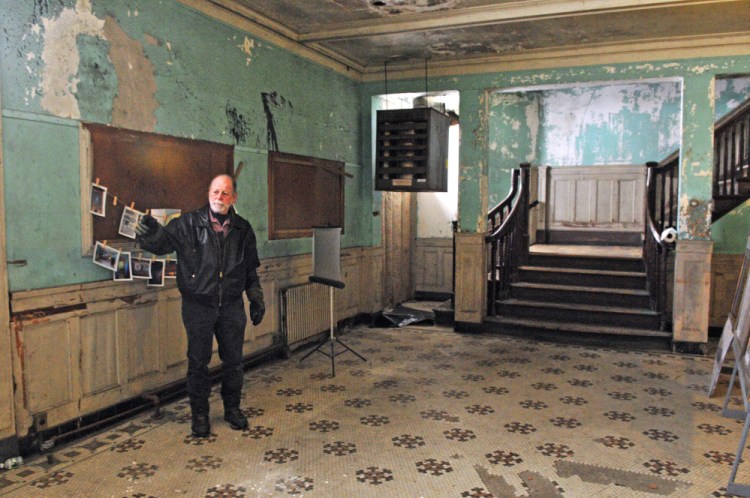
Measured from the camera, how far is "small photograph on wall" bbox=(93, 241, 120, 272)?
3721 millimetres

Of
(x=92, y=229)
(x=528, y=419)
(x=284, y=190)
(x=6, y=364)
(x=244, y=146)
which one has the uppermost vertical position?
(x=244, y=146)

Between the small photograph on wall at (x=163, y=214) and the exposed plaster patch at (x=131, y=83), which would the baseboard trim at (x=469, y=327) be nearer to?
the small photograph on wall at (x=163, y=214)

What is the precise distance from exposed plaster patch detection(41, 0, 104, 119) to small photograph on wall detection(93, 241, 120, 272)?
0.84 meters

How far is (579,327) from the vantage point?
21.0ft

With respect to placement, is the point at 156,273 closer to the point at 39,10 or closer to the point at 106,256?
the point at 106,256

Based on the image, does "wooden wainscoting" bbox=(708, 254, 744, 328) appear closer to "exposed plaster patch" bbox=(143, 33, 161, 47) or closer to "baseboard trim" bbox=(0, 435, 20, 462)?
"exposed plaster patch" bbox=(143, 33, 161, 47)

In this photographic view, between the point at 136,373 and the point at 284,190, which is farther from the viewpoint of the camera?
the point at 284,190

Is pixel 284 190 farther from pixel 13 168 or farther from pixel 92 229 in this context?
pixel 13 168

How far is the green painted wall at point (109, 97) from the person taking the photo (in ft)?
10.9

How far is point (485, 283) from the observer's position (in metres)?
6.91

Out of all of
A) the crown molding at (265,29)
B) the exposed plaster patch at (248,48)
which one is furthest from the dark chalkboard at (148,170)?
the crown molding at (265,29)

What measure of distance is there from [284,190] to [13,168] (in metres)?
2.68

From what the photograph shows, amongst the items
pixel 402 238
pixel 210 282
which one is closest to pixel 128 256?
pixel 210 282

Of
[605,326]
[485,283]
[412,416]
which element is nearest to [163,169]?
[412,416]
